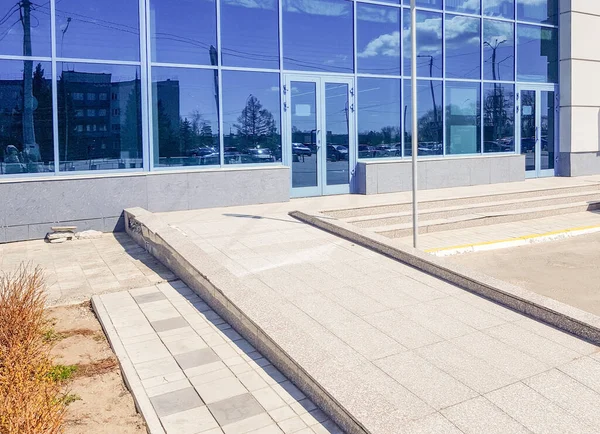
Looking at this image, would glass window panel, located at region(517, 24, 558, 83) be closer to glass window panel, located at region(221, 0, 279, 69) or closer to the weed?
glass window panel, located at region(221, 0, 279, 69)

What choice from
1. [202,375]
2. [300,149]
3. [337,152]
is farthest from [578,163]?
[202,375]

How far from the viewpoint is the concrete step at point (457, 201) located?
11.4 m

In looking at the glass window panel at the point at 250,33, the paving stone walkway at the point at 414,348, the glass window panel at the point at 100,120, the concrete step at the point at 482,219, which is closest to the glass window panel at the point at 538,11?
the concrete step at the point at 482,219

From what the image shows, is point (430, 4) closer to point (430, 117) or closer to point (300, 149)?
point (430, 117)

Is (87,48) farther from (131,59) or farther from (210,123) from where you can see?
(210,123)

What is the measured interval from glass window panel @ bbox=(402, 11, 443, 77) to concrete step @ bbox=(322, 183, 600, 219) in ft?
12.8

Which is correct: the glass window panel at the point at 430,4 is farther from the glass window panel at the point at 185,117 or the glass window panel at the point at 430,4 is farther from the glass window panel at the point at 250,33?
the glass window panel at the point at 185,117

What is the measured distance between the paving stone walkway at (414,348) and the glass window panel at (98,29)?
17.5 feet

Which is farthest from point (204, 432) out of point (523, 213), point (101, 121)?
point (523, 213)

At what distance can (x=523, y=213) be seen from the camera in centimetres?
1255

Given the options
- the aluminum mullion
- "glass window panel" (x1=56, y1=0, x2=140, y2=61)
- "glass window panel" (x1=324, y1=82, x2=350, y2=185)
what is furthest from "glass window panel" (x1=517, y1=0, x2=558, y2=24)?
the aluminum mullion

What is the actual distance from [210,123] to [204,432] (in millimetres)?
8851

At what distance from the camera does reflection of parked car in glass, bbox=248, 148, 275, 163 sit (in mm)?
12758

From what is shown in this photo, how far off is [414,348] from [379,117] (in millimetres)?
10084
